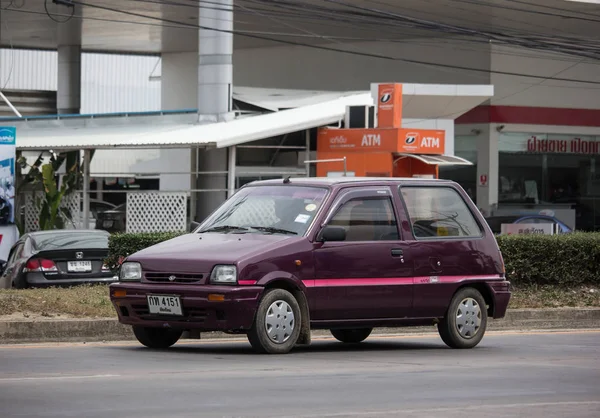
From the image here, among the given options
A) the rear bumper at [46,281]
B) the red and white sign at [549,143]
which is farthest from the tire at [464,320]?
the red and white sign at [549,143]

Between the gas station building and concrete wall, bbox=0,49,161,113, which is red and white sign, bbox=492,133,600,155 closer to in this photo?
the gas station building

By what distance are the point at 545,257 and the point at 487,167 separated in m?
28.9

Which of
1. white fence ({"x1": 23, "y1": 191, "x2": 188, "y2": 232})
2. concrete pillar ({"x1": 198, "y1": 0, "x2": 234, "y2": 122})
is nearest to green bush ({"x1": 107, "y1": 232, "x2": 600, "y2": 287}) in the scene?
white fence ({"x1": 23, "y1": 191, "x2": 188, "y2": 232})

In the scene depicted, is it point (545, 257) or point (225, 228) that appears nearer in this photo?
point (225, 228)

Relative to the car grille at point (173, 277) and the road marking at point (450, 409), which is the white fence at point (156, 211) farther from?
the road marking at point (450, 409)

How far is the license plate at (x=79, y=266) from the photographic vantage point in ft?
62.0

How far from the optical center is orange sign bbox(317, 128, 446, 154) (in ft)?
105

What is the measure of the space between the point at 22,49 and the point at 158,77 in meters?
6.41

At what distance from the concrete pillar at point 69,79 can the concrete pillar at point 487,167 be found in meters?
15.7

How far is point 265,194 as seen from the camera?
12617mm

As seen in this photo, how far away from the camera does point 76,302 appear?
15.0m

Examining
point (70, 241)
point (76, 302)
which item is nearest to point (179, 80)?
point (70, 241)

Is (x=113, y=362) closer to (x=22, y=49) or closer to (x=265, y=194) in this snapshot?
(x=265, y=194)

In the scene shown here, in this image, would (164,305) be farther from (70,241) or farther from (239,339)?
(70,241)
